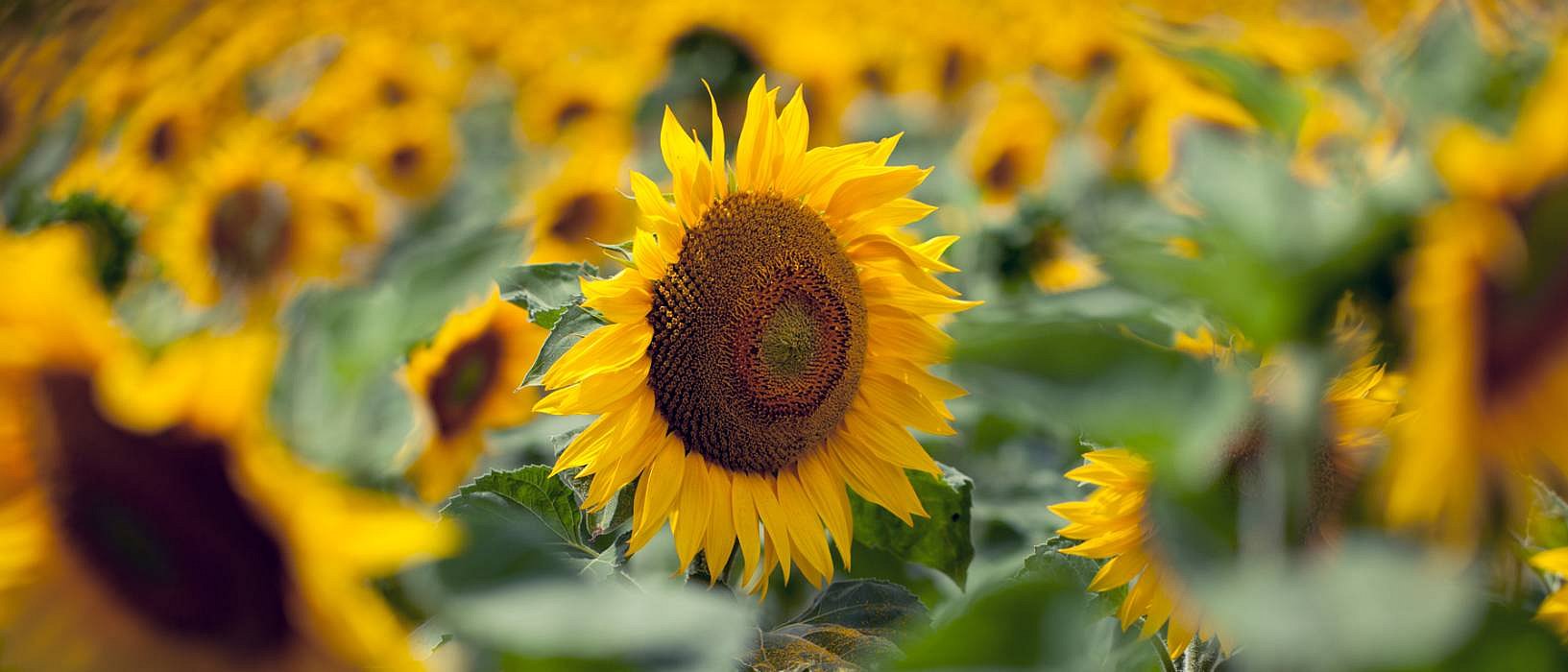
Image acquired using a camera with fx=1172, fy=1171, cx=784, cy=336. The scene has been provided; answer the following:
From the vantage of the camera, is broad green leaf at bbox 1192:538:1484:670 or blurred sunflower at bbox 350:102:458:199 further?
blurred sunflower at bbox 350:102:458:199

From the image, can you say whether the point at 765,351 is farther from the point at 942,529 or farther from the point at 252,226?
the point at 252,226

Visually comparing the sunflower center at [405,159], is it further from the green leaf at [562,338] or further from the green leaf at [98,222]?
the green leaf at [562,338]

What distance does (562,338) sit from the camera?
2.30 feet

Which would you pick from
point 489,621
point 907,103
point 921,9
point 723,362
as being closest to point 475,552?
point 489,621

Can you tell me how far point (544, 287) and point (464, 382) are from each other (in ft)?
1.52

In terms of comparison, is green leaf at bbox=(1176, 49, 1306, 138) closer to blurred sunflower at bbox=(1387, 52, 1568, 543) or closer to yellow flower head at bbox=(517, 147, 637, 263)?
blurred sunflower at bbox=(1387, 52, 1568, 543)

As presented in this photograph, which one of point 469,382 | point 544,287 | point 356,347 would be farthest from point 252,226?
point 356,347

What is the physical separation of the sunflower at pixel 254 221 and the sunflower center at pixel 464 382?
788 millimetres

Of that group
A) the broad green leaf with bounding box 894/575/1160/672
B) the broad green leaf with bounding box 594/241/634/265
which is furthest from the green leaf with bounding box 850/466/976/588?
the broad green leaf with bounding box 894/575/1160/672

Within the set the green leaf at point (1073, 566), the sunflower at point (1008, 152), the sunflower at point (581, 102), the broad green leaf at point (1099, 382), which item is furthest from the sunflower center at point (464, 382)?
the sunflower at point (1008, 152)

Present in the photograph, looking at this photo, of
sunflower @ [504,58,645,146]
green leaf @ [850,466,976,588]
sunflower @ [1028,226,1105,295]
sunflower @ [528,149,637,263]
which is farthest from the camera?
sunflower @ [504,58,645,146]

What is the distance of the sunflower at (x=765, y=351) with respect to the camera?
0.70 m

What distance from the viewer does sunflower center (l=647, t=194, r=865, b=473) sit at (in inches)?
29.0

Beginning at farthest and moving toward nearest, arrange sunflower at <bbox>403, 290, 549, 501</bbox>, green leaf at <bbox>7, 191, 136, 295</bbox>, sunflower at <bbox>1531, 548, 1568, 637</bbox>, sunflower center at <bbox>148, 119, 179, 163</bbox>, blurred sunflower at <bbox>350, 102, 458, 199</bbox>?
blurred sunflower at <bbox>350, 102, 458, 199</bbox> < sunflower center at <bbox>148, 119, 179, 163</bbox> < green leaf at <bbox>7, 191, 136, 295</bbox> < sunflower at <bbox>403, 290, 549, 501</bbox> < sunflower at <bbox>1531, 548, 1568, 637</bbox>
